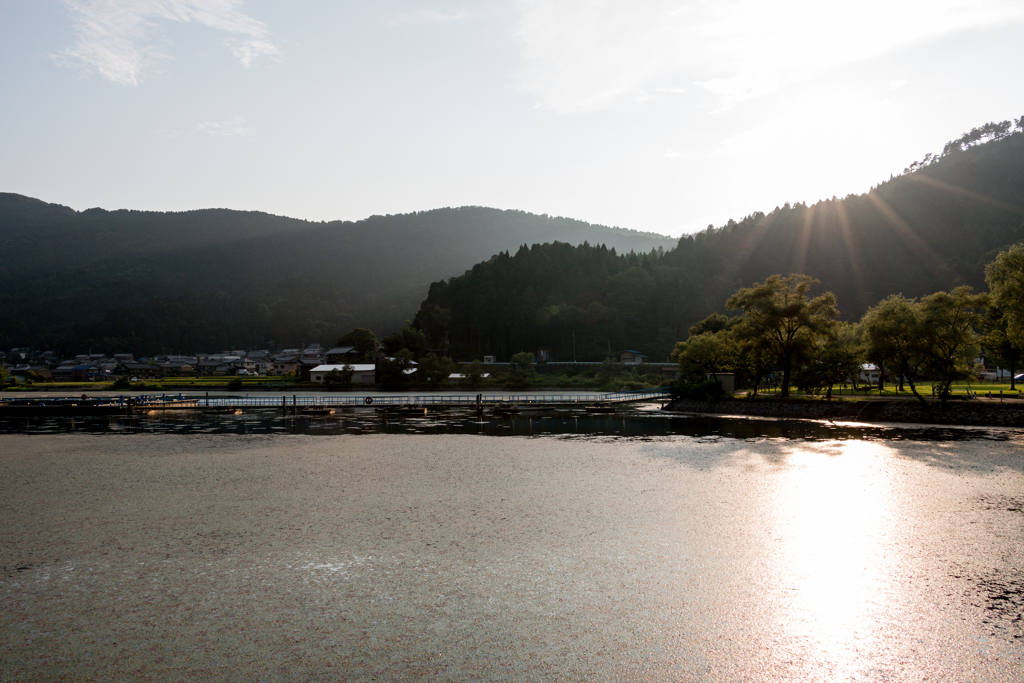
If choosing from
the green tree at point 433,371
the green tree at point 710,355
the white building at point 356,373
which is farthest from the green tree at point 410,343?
the green tree at point 710,355

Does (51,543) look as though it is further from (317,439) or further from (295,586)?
(317,439)

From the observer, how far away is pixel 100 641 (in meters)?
7.75

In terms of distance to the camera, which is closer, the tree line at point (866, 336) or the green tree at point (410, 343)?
the tree line at point (866, 336)

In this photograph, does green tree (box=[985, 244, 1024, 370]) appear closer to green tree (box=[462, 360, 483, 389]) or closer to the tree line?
the tree line

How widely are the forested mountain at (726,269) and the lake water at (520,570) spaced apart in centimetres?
8211

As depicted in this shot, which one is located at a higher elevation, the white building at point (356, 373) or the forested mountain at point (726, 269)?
the forested mountain at point (726, 269)

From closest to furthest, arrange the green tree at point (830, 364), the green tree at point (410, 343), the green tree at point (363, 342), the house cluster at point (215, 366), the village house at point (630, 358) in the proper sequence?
1. the green tree at point (830, 364)
2. the house cluster at point (215, 366)
3. the village house at point (630, 358)
4. the green tree at point (410, 343)
5. the green tree at point (363, 342)

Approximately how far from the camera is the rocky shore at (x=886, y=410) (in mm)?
31094

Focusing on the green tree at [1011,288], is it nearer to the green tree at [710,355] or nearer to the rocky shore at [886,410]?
the rocky shore at [886,410]

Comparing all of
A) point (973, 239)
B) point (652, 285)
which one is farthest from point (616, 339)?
point (973, 239)

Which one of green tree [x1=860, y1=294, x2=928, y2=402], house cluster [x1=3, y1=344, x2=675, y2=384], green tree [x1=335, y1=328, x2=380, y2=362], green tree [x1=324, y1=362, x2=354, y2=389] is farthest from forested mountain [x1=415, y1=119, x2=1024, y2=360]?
green tree [x1=860, y1=294, x2=928, y2=402]

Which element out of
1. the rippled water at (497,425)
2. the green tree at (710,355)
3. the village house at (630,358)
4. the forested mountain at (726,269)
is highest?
the forested mountain at (726,269)

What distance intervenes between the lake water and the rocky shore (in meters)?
11.5

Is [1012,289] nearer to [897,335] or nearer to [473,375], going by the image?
[897,335]
